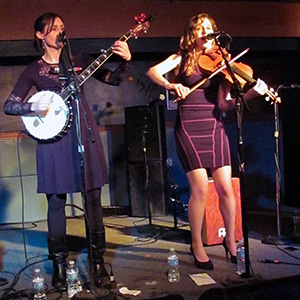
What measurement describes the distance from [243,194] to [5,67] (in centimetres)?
371

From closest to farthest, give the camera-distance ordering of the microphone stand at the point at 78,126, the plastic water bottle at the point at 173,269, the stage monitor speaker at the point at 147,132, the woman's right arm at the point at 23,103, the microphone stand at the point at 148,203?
the microphone stand at the point at 78,126, the woman's right arm at the point at 23,103, the plastic water bottle at the point at 173,269, the microphone stand at the point at 148,203, the stage monitor speaker at the point at 147,132

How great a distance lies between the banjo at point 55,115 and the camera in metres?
2.53

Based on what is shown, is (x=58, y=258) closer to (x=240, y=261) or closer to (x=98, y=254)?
(x=98, y=254)

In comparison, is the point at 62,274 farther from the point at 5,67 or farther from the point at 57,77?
the point at 5,67

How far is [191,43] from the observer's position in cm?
282

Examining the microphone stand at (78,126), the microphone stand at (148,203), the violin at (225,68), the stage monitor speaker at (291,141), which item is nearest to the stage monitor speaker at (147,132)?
the microphone stand at (148,203)

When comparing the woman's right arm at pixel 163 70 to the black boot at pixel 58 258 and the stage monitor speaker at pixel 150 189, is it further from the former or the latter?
the stage monitor speaker at pixel 150 189

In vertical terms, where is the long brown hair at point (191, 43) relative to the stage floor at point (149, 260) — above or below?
above

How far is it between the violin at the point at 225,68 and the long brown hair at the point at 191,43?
0.07 metres

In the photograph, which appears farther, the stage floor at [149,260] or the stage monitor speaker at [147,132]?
the stage monitor speaker at [147,132]

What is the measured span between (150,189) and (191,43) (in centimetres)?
257

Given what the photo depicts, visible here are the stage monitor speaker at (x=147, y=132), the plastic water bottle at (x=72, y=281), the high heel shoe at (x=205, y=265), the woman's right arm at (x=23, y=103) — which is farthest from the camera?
the stage monitor speaker at (x=147, y=132)

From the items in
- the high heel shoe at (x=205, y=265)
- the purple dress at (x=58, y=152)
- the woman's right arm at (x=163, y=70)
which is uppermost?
the woman's right arm at (x=163, y=70)

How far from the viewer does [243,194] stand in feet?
8.40
